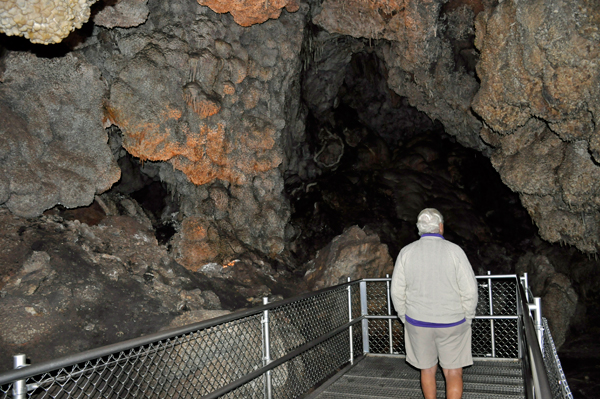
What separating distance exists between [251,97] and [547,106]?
239 inches

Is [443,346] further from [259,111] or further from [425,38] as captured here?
[425,38]

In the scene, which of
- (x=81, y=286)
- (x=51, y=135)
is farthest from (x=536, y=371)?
(x=51, y=135)

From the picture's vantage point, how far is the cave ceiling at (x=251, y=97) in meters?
7.45

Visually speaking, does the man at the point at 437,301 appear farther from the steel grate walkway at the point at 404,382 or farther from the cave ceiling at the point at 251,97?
the cave ceiling at the point at 251,97

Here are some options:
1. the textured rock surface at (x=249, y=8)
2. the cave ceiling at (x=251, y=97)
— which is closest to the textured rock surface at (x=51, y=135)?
the cave ceiling at (x=251, y=97)

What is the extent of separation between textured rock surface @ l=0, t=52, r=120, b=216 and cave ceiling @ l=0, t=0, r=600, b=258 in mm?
22

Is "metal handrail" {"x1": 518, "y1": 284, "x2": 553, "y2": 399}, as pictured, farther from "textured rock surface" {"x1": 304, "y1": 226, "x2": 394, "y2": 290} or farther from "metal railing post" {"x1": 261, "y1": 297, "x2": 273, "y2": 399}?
"textured rock surface" {"x1": 304, "y1": 226, "x2": 394, "y2": 290}

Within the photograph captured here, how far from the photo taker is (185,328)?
2.78m

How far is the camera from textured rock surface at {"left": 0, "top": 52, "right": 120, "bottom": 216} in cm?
729

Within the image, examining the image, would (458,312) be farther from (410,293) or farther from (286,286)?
(286,286)

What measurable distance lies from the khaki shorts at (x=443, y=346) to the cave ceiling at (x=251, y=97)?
568 centimetres

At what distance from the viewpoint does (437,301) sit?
10.3 ft

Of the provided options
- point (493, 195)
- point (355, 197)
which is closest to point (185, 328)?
point (355, 197)

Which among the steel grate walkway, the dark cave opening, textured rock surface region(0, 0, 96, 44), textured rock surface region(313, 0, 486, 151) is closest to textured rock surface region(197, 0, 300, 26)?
textured rock surface region(313, 0, 486, 151)
